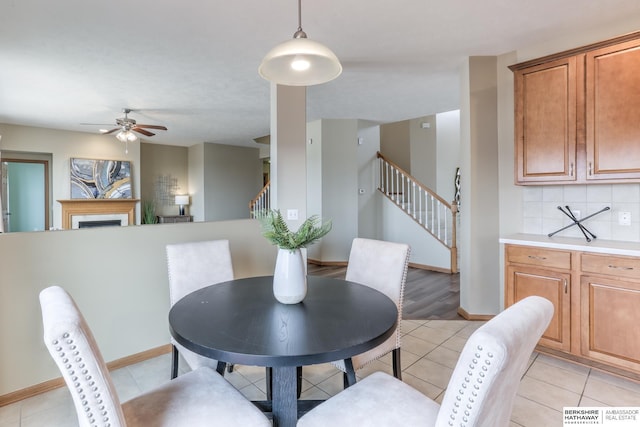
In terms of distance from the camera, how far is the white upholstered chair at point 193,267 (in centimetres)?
200

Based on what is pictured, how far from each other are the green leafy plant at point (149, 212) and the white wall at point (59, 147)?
3.97 ft

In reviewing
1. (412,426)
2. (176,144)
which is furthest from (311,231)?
(176,144)

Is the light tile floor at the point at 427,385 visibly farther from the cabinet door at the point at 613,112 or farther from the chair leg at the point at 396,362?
the cabinet door at the point at 613,112

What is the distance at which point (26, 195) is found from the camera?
6512mm

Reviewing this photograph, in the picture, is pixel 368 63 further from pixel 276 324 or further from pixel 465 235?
pixel 276 324

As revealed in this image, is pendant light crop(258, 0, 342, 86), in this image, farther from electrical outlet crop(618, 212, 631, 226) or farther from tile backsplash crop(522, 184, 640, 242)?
electrical outlet crop(618, 212, 631, 226)

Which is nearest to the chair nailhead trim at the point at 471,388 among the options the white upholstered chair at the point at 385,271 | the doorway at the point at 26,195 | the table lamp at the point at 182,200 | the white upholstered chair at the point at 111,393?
the white upholstered chair at the point at 111,393

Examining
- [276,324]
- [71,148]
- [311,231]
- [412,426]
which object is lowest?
[412,426]

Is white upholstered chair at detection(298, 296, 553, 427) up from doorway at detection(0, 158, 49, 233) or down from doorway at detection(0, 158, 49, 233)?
down

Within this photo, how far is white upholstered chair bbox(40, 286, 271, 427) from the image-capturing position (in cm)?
86

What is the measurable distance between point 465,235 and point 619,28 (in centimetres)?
204

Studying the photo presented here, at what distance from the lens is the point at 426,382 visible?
2.21m

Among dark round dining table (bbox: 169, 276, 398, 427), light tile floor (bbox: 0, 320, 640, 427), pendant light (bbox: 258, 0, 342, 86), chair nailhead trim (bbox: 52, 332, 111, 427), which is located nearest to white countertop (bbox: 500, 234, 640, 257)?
light tile floor (bbox: 0, 320, 640, 427)

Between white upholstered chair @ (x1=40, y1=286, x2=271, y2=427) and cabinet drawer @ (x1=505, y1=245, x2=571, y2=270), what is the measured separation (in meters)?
2.33
